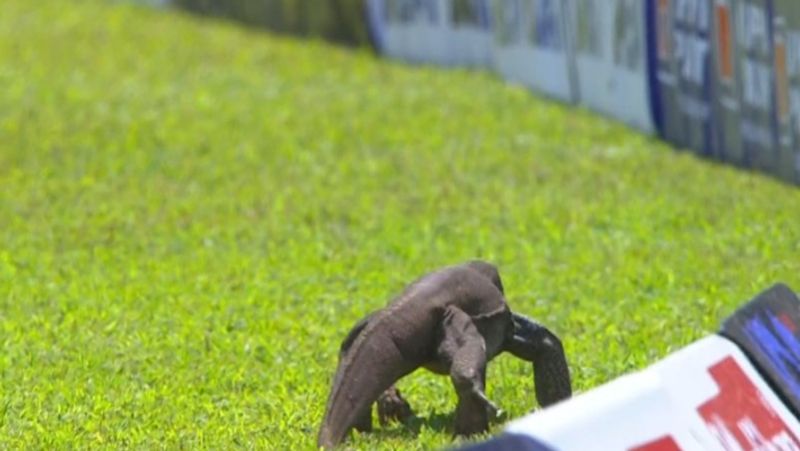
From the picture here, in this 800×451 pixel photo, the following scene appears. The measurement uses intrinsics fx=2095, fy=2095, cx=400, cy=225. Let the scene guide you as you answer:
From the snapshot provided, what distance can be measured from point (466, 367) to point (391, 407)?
1.93ft

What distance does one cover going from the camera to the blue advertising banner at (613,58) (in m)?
18.6

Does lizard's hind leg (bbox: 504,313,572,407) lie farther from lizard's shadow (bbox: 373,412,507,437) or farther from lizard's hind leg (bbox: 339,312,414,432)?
lizard's hind leg (bbox: 339,312,414,432)

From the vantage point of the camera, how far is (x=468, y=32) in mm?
24422

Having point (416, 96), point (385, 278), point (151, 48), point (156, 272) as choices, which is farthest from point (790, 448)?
point (151, 48)

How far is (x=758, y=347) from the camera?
6.74 meters

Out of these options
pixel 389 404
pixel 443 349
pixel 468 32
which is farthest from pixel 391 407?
pixel 468 32

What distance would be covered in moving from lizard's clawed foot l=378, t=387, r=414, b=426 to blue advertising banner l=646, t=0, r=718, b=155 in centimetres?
876

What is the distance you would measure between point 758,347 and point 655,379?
3.03 ft

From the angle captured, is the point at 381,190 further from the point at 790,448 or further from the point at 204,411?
the point at 790,448

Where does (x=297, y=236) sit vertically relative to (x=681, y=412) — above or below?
below

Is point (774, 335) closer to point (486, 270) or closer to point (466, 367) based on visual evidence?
point (466, 367)

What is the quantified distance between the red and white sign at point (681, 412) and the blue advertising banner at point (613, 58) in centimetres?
1187

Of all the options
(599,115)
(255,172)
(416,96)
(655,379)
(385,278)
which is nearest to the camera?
(655,379)

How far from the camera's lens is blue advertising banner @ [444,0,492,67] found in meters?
24.0
